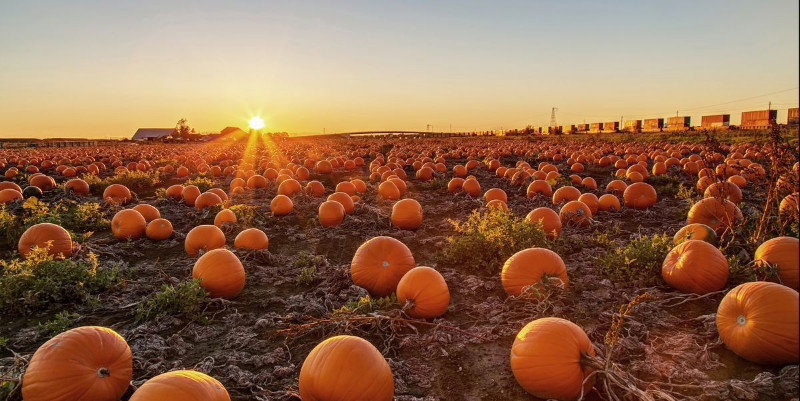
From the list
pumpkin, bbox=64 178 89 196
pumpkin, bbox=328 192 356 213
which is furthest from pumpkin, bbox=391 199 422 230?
pumpkin, bbox=64 178 89 196

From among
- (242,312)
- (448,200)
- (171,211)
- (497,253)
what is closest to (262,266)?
(242,312)

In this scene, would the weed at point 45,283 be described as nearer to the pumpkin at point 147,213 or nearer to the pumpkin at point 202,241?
the pumpkin at point 202,241

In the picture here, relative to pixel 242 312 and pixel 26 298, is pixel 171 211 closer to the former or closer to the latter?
pixel 26 298

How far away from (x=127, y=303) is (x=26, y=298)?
3.76ft

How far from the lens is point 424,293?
518 centimetres

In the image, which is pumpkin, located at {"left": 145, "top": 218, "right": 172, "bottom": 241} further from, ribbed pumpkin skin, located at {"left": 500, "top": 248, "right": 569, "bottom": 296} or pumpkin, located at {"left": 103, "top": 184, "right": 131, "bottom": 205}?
ribbed pumpkin skin, located at {"left": 500, "top": 248, "right": 569, "bottom": 296}

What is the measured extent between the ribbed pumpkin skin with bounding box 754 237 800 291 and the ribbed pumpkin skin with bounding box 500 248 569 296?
96.0 inches

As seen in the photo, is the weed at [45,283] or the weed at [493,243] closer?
the weed at [45,283]

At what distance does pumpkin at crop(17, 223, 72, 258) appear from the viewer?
7270mm

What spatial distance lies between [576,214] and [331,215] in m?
5.39

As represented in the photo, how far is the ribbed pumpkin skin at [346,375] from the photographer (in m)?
3.46

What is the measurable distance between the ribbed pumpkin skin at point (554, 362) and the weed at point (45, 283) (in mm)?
5591

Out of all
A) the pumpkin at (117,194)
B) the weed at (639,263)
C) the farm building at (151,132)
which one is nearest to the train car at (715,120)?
the weed at (639,263)

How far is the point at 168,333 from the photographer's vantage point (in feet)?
17.1
